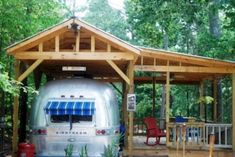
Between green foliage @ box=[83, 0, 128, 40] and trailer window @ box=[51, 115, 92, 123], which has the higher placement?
green foliage @ box=[83, 0, 128, 40]

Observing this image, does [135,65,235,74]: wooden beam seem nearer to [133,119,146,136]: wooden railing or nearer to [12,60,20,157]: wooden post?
[12,60,20,157]: wooden post

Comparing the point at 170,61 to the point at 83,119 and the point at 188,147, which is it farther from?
the point at 83,119

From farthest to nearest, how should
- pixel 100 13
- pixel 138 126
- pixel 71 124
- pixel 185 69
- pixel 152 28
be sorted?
1. pixel 100 13
2. pixel 152 28
3. pixel 138 126
4. pixel 185 69
5. pixel 71 124

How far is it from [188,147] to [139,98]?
→ 15896 mm

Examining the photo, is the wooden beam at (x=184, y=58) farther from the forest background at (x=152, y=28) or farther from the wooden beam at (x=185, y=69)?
the forest background at (x=152, y=28)

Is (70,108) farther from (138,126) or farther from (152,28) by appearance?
(152,28)

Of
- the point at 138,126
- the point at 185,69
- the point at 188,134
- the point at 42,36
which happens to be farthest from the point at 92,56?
the point at 138,126

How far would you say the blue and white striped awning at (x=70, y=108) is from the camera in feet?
39.1

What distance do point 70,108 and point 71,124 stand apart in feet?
1.66

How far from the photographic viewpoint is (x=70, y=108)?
12.0 metres

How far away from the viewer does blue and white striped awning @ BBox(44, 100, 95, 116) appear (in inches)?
469

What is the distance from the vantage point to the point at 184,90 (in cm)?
3055

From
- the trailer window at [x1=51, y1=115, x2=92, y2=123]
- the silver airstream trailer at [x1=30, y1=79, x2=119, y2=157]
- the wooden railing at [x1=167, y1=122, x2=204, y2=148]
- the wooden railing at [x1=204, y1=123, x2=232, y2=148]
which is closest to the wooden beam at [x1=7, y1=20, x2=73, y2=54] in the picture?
the silver airstream trailer at [x1=30, y1=79, x2=119, y2=157]

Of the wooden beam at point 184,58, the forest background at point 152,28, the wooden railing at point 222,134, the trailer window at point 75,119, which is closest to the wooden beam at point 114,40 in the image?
the wooden beam at point 184,58
